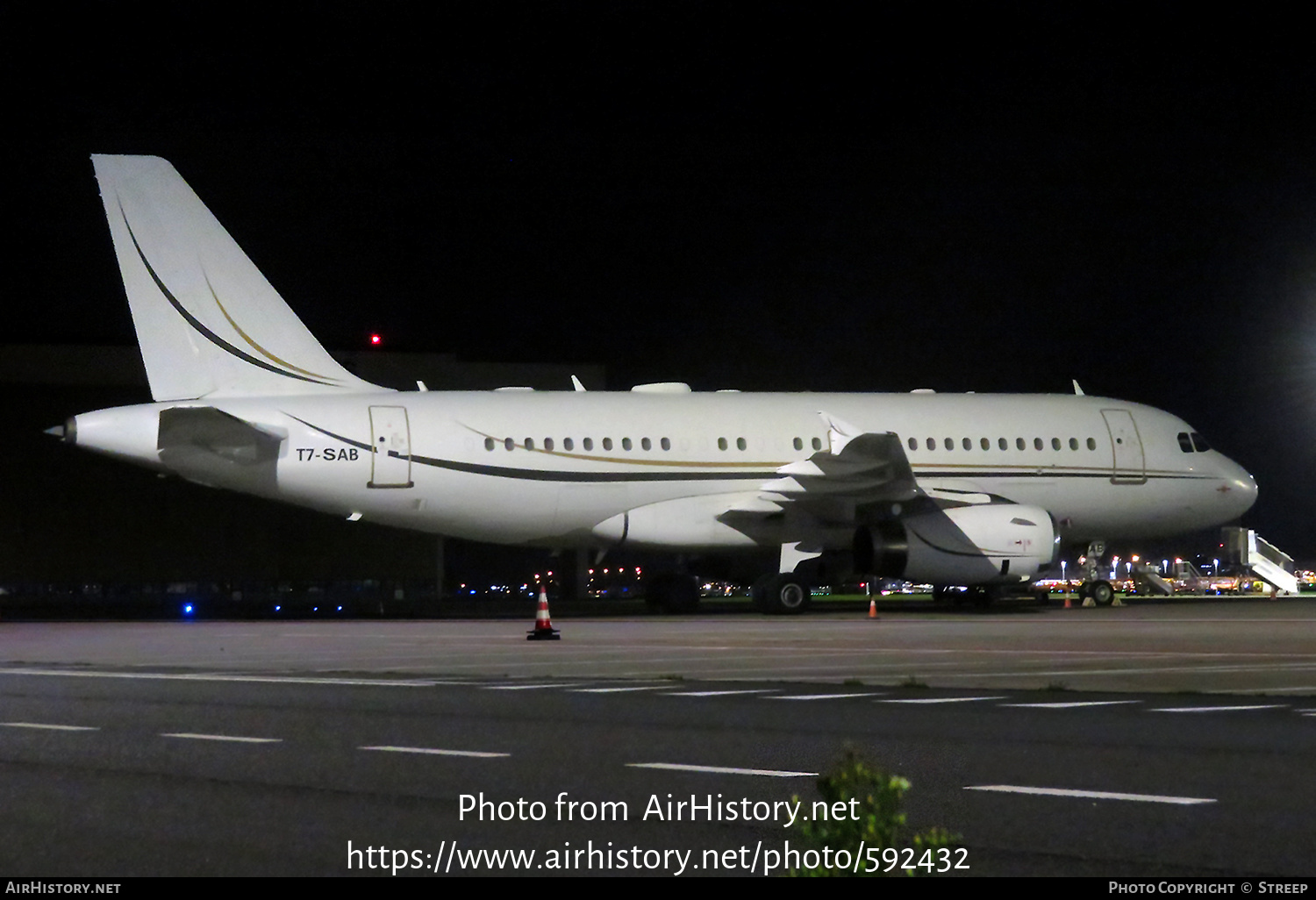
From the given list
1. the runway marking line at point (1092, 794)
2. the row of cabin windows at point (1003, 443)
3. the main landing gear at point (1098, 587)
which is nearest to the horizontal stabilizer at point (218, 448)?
the row of cabin windows at point (1003, 443)

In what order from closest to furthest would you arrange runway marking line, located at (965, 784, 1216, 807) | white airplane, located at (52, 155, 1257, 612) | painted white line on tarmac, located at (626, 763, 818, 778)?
1. runway marking line, located at (965, 784, 1216, 807)
2. painted white line on tarmac, located at (626, 763, 818, 778)
3. white airplane, located at (52, 155, 1257, 612)

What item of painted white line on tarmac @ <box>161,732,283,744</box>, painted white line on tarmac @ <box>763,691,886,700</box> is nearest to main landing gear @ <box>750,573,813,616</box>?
painted white line on tarmac @ <box>763,691,886,700</box>

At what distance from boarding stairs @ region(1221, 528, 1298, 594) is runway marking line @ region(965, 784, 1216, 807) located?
152 feet

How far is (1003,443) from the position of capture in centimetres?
3806

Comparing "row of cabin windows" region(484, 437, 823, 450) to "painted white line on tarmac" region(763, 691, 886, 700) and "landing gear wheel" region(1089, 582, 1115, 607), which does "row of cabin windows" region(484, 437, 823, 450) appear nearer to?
"landing gear wheel" region(1089, 582, 1115, 607)

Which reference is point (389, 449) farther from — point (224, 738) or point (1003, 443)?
point (224, 738)

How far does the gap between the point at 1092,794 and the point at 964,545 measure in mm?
25384

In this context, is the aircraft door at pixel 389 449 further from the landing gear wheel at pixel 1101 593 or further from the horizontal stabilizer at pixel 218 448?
the landing gear wheel at pixel 1101 593

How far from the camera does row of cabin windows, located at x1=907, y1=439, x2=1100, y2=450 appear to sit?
3747cm

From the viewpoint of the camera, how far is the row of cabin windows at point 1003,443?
3747 cm

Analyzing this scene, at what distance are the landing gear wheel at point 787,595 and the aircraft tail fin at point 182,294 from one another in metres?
9.90

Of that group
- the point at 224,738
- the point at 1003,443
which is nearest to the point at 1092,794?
the point at 224,738

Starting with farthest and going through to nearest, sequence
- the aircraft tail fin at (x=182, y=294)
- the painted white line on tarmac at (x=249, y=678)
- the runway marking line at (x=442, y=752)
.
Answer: the aircraft tail fin at (x=182, y=294) < the painted white line on tarmac at (x=249, y=678) < the runway marking line at (x=442, y=752)
